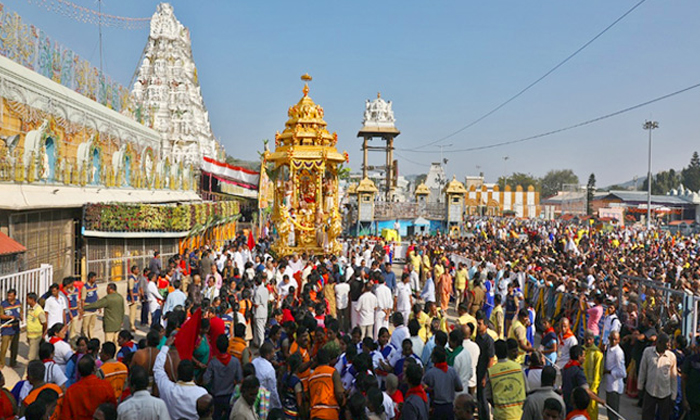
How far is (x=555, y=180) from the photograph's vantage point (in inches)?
4449

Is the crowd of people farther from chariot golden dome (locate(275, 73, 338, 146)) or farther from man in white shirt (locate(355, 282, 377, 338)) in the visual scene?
chariot golden dome (locate(275, 73, 338, 146))

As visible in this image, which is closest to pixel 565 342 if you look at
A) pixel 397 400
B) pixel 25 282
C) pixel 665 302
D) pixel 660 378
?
pixel 660 378

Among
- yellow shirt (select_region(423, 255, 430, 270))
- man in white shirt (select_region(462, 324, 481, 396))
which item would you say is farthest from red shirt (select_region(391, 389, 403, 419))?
yellow shirt (select_region(423, 255, 430, 270))

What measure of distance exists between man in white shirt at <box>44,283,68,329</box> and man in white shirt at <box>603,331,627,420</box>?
24.8 feet

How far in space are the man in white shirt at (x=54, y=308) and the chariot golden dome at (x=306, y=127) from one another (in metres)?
A: 9.83

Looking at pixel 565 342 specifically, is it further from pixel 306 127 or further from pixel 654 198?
pixel 654 198

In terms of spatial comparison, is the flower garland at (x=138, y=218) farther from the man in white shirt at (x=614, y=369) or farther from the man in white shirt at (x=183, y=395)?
the man in white shirt at (x=614, y=369)

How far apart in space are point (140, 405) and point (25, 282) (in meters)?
7.37

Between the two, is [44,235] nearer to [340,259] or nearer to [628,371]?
[340,259]

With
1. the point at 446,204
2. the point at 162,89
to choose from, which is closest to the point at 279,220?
the point at 446,204

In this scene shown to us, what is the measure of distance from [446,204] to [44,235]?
2356 centimetres

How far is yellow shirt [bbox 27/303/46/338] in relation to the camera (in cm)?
727

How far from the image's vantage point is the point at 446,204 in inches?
1262

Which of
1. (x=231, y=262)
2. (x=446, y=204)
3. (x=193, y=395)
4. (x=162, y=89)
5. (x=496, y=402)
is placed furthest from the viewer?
(x=162, y=89)
